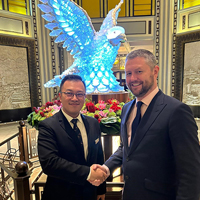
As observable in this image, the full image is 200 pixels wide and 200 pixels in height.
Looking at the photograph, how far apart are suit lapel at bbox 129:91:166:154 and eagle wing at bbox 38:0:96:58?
2524 mm

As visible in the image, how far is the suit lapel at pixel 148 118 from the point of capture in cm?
98

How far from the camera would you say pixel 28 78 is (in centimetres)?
733

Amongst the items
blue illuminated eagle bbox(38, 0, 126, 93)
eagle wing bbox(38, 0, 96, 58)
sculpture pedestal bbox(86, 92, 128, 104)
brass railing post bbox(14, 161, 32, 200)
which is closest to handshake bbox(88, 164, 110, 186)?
brass railing post bbox(14, 161, 32, 200)

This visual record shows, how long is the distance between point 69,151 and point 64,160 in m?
0.07

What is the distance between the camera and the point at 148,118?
1.00 metres

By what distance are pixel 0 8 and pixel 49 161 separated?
7.67 m

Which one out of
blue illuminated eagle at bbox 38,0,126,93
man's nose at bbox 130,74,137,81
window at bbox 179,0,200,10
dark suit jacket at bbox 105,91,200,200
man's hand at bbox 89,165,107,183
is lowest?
man's hand at bbox 89,165,107,183

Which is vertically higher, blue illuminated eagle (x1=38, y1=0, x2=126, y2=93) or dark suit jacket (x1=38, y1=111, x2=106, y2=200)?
blue illuminated eagle (x1=38, y1=0, x2=126, y2=93)

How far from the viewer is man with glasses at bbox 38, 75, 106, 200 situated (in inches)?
41.4

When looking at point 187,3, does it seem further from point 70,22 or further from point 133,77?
point 133,77

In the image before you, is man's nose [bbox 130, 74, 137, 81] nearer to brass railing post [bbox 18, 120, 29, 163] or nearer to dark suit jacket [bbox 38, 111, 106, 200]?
dark suit jacket [bbox 38, 111, 106, 200]

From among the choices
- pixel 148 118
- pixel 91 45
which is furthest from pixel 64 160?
pixel 91 45

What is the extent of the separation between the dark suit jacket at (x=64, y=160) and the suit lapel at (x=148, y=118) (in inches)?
13.9

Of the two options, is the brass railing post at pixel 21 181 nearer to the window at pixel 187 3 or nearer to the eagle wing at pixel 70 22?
the eagle wing at pixel 70 22
